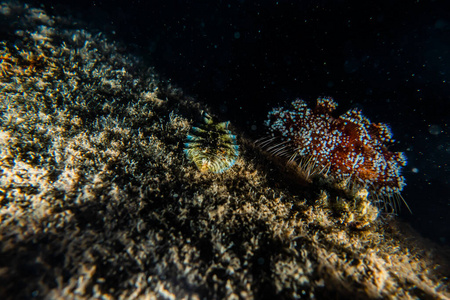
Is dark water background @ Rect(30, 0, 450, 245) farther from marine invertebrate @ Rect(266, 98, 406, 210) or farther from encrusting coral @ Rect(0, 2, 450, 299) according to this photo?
encrusting coral @ Rect(0, 2, 450, 299)

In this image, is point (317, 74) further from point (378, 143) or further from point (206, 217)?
point (206, 217)

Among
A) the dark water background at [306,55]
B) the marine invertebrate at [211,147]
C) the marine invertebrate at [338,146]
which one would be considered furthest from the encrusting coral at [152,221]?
the dark water background at [306,55]

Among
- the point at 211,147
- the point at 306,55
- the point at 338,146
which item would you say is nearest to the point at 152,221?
the point at 211,147

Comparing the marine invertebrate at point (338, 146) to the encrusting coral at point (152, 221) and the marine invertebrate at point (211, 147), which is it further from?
the marine invertebrate at point (211, 147)

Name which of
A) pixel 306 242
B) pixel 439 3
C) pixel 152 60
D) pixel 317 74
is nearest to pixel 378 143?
pixel 306 242

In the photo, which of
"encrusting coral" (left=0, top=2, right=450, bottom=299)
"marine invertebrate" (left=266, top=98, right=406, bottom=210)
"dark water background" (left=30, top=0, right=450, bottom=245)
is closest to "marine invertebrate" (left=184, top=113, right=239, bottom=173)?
"encrusting coral" (left=0, top=2, right=450, bottom=299)
